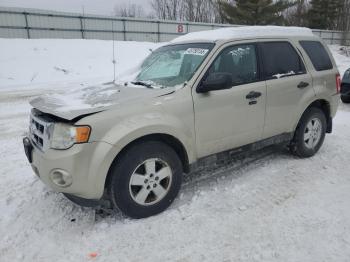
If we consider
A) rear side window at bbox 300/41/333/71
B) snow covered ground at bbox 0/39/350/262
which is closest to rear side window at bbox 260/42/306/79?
rear side window at bbox 300/41/333/71

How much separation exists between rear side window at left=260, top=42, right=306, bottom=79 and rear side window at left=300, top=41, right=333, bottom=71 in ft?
0.93

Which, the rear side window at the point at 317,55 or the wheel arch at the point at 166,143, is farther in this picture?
the rear side window at the point at 317,55

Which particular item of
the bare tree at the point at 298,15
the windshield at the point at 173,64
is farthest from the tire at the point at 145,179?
the bare tree at the point at 298,15

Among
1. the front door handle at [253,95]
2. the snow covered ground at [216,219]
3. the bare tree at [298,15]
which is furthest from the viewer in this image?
the bare tree at [298,15]

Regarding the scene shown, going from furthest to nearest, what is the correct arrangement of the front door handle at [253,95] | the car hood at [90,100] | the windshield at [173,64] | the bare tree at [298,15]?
the bare tree at [298,15]
the front door handle at [253,95]
the windshield at [173,64]
the car hood at [90,100]

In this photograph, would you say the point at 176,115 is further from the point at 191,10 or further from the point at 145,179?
the point at 191,10

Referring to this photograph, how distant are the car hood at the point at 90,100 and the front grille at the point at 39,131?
0.32 ft

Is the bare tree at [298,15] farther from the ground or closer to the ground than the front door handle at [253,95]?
farther from the ground

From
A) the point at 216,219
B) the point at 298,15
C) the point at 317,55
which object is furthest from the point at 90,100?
the point at 298,15

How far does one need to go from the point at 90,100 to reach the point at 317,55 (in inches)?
139

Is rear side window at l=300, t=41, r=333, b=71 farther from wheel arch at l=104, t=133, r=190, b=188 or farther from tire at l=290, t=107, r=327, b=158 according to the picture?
wheel arch at l=104, t=133, r=190, b=188

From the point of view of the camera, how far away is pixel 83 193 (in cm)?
283

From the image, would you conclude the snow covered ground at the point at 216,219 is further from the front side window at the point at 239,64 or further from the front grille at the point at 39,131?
the front side window at the point at 239,64

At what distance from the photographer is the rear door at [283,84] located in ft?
13.2
